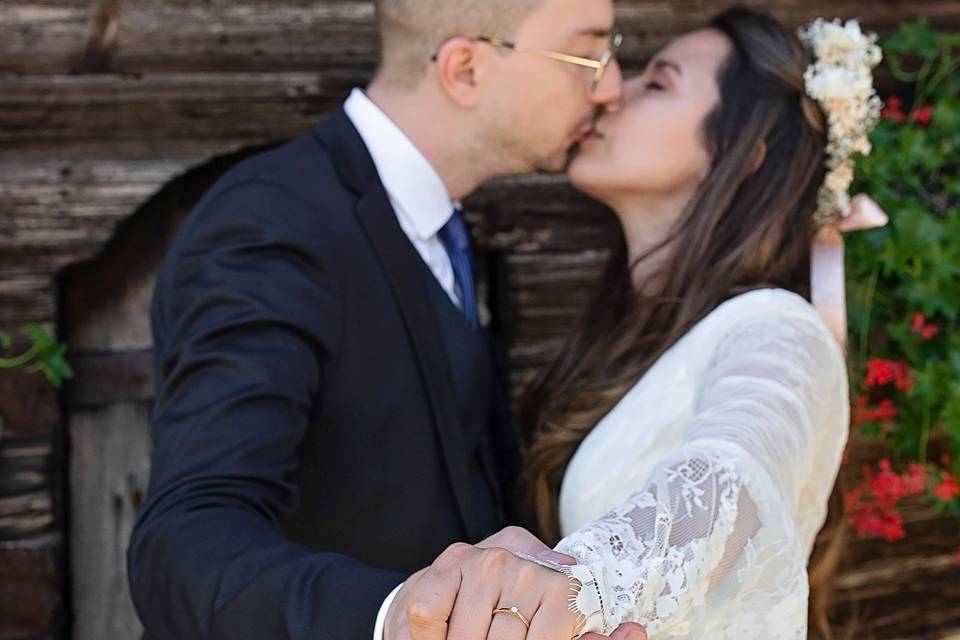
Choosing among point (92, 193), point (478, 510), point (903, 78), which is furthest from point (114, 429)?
point (903, 78)

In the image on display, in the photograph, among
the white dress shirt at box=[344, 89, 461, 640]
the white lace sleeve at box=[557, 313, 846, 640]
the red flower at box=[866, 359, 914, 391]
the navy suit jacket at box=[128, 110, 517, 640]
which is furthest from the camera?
the red flower at box=[866, 359, 914, 391]

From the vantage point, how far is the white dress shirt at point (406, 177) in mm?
2242

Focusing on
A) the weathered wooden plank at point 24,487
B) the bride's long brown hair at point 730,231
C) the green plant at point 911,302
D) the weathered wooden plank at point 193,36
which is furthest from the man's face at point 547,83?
the weathered wooden plank at point 24,487

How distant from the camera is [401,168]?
2.25 metres

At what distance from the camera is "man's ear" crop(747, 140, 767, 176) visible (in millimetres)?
2363

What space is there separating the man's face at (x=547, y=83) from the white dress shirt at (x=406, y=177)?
0.58 feet

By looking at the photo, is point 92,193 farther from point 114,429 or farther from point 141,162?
point 114,429

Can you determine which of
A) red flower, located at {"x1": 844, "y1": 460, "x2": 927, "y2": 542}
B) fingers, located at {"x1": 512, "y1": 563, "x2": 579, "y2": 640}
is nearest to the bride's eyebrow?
red flower, located at {"x1": 844, "y1": 460, "x2": 927, "y2": 542}

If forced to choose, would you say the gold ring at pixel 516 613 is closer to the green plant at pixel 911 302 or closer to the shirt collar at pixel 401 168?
the shirt collar at pixel 401 168

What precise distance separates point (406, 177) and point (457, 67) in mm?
247

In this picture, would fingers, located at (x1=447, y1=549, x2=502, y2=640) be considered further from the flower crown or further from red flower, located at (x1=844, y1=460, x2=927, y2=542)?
red flower, located at (x1=844, y1=460, x2=927, y2=542)

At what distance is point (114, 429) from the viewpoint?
2.67 metres

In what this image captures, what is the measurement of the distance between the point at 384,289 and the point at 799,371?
2.32 ft

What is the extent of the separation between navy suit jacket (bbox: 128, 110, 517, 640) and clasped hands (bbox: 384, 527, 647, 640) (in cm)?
15
